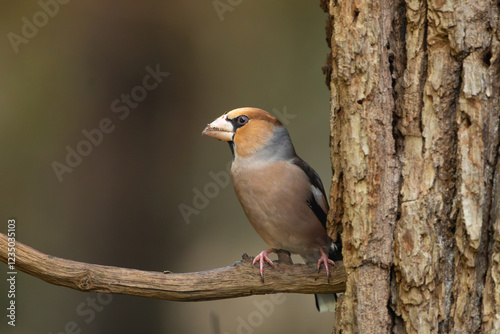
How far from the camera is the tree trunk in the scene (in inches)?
81.8

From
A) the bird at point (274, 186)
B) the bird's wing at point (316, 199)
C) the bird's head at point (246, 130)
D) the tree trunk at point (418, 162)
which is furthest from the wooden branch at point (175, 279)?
the bird's head at point (246, 130)

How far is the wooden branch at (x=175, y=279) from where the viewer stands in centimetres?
241

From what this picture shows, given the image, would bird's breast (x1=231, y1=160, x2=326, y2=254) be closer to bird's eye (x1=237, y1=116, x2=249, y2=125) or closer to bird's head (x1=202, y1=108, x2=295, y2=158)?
bird's head (x1=202, y1=108, x2=295, y2=158)

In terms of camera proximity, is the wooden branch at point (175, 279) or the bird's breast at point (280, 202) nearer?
the wooden branch at point (175, 279)

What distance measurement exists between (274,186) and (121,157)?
2417 mm

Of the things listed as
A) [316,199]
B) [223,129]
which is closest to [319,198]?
[316,199]

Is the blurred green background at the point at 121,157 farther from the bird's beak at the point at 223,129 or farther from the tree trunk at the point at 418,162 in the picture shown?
the tree trunk at the point at 418,162

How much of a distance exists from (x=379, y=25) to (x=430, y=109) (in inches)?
15.6

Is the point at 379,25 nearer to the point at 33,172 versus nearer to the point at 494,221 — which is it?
the point at 494,221

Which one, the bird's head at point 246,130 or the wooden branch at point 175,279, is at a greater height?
the bird's head at point 246,130

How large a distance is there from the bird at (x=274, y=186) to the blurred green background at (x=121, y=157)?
83.9 inches

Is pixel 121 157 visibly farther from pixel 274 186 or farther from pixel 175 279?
pixel 175 279

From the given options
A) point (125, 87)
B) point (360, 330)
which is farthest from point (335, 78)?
point (125, 87)

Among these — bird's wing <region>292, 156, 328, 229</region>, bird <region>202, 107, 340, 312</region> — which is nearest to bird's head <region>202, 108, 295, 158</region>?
bird <region>202, 107, 340, 312</region>
